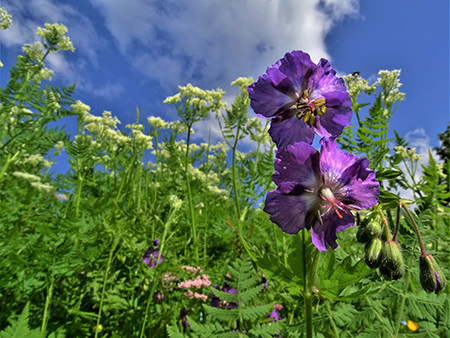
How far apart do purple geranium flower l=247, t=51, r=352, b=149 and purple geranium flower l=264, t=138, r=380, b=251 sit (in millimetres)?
133

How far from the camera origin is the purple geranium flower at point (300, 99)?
3.15 ft

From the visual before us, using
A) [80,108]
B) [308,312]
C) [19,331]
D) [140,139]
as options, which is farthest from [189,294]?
[80,108]

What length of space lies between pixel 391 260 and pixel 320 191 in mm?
349

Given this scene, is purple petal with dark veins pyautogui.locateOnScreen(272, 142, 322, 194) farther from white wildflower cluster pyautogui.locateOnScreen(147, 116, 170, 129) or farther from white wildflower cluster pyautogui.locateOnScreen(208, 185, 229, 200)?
white wildflower cluster pyautogui.locateOnScreen(208, 185, 229, 200)

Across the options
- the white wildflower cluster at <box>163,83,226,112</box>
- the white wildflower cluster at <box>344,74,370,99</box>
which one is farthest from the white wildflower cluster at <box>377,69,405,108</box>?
the white wildflower cluster at <box>163,83,226,112</box>

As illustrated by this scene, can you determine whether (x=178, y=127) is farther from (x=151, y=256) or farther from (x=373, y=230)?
(x=373, y=230)

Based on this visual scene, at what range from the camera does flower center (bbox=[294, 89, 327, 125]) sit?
0.95 metres

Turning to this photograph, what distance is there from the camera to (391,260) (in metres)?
0.91

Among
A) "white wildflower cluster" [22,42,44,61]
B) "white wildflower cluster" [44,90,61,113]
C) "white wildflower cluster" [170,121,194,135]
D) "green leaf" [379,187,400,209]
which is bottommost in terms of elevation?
"green leaf" [379,187,400,209]

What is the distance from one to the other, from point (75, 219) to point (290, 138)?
1.72 meters

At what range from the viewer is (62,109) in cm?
359

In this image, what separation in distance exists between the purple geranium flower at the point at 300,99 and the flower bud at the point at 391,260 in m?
0.45

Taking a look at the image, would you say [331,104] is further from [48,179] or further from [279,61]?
[48,179]

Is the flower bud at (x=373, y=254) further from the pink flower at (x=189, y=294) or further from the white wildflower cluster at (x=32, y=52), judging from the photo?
the white wildflower cluster at (x=32, y=52)
